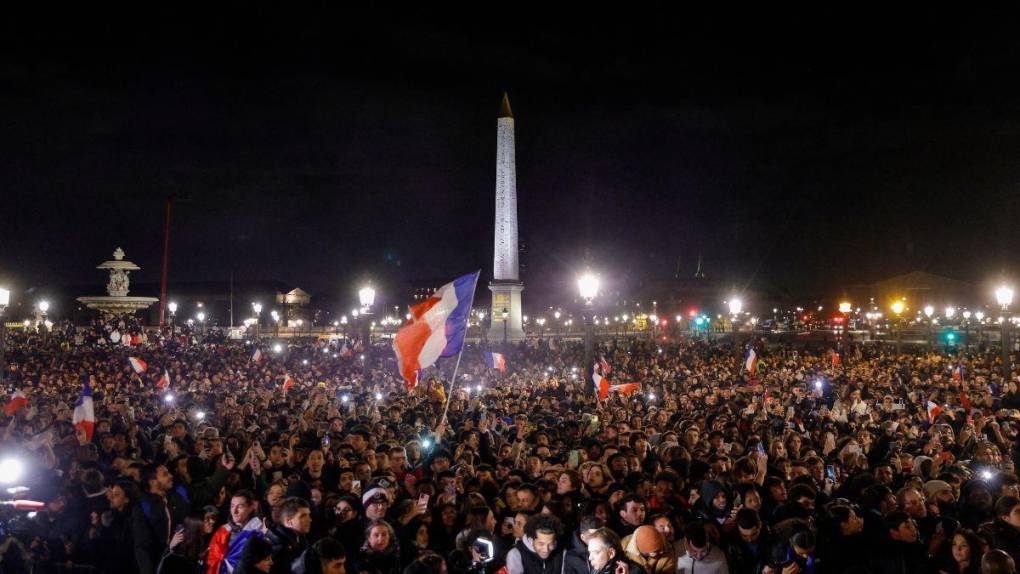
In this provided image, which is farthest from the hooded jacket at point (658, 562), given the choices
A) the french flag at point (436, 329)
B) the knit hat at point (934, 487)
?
the french flag at point (436, 329)

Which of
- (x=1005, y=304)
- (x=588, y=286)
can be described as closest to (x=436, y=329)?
→ (x=588, y=286)

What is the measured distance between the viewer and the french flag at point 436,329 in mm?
10398

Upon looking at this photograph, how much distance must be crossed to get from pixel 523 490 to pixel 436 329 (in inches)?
183

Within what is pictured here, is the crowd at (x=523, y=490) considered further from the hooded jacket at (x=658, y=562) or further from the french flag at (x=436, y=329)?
the french flag at (x=436, y=329)

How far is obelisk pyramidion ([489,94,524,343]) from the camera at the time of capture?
43.4m

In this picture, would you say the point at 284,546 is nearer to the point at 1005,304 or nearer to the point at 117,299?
the point at 1005,304

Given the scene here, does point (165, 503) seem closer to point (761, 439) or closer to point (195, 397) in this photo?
point (761, 439)

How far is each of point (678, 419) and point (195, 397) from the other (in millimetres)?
11512

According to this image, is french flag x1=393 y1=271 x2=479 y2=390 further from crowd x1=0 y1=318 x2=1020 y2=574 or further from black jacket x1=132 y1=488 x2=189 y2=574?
black jacket x1=132 y1=488 x2=189 y2=574

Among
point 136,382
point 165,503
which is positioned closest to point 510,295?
point 136,382

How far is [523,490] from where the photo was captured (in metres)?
6.27

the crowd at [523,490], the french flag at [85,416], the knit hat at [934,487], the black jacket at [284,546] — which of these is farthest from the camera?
the french flag at [85,416]

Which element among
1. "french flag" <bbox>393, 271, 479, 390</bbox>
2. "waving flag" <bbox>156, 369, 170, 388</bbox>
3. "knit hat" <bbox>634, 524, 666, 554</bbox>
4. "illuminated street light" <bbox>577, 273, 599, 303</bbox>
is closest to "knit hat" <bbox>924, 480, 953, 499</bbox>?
"knit hat" <bbox>634, 524, 666, 554</bbox>

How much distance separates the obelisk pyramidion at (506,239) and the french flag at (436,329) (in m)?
31.4
